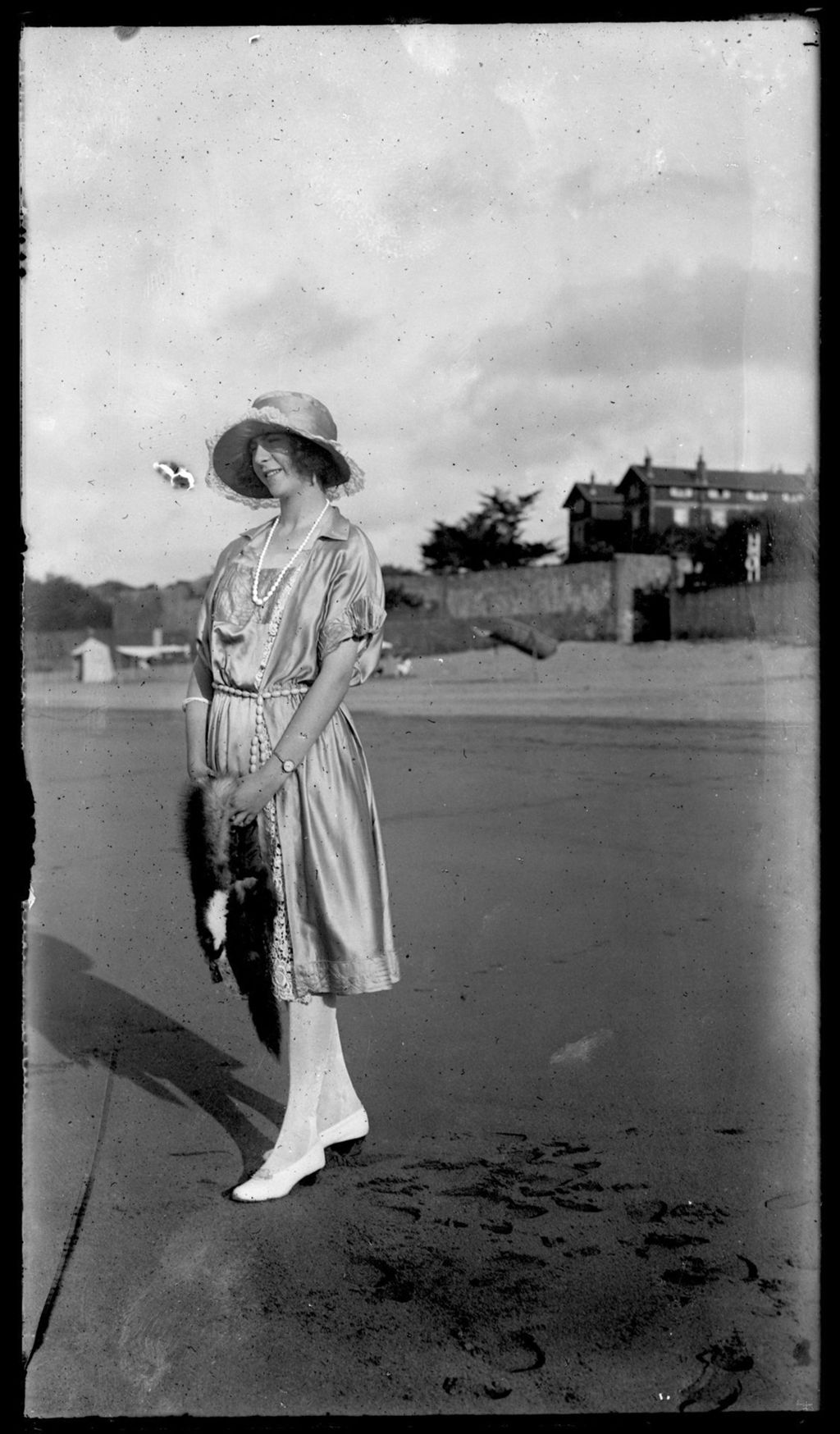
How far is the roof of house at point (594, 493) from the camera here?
3.74 meters

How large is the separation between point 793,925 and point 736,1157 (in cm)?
65

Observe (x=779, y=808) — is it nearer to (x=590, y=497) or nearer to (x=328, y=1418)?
(x=590, y=497)

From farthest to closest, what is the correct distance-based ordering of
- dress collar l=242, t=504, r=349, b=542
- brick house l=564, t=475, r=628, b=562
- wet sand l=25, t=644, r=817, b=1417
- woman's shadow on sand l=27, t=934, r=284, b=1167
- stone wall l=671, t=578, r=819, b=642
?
brick house l=564, t=475, r=628, b=562 < woman's shadow on sand l=27, t=934, r=284, b=1167 < stone wall l=671, t=578, r=819, b=642 < dress collar l=242, t=504, r=349, b=542 < wet sand l=25, t=644, r=817, b=1417

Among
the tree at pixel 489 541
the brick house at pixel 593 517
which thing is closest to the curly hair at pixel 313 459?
the tree at pixel 489 541

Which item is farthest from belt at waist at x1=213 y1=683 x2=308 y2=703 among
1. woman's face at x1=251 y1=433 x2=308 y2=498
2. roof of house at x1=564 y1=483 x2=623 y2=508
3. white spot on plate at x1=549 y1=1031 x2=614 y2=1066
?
white spot on plate at x1=549 y1=1031 x2=614 y2=1066

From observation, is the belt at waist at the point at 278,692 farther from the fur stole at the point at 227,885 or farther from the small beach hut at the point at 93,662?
the small beach hut at the point at 93,662

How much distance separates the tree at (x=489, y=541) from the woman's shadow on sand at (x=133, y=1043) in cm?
173

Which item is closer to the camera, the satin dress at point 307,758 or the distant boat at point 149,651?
the satin dress at point 307,758

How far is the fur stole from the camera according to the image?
3139 millimetres

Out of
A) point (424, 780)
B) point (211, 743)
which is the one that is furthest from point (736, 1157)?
point (424, 780)

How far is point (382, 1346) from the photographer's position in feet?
8.83

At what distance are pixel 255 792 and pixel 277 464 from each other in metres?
0.89

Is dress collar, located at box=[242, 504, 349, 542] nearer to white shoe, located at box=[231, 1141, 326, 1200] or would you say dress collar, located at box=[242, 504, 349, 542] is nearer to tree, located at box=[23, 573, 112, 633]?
tree, located at box=[23, 573, 112, 633]

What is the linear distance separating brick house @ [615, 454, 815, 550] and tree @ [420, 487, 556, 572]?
0.39 m
